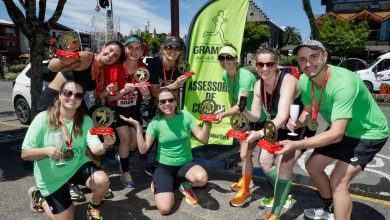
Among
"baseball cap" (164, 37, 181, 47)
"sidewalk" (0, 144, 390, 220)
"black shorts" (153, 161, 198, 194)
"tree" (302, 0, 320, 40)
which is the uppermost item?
"tree" (302, 0, 320, 40)

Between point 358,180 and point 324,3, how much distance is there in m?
42.8

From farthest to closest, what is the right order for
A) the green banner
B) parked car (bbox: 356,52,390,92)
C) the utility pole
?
1. parked car (bbox: 356,52,390,92)
2. the utility pole
3. the green banner

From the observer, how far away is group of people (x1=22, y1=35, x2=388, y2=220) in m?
2.75

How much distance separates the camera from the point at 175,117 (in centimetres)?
384

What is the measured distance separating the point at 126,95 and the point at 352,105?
2.70m

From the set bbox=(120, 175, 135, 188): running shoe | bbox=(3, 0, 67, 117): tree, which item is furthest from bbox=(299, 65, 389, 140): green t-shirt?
bbox=(3, 0, 67, 117): tree

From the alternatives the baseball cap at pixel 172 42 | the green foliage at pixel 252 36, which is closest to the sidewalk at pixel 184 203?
the baseball cap at pixel 172 42

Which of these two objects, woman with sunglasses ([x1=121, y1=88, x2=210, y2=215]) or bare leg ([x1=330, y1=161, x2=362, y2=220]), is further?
woman with sunglasses ([x1=121, y1=88, x2=210, y2=215])

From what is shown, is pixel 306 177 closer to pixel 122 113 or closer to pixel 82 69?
pixel 122 113

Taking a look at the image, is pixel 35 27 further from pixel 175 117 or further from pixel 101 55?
pixel 175 117

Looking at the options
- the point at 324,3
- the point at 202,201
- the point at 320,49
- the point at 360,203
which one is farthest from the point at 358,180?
the point at 324,3

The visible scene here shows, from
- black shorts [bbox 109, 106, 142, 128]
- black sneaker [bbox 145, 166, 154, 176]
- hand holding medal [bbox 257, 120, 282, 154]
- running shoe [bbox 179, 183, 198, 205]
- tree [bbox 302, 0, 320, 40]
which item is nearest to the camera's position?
hand holding medal [bbox 257, 120, 282, 154]

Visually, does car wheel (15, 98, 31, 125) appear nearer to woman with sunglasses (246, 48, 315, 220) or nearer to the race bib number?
the race bib number

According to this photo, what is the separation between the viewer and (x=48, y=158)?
2.94 metres
